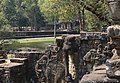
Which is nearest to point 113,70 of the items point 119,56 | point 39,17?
point 119,56

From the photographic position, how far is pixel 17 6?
52.5 meters

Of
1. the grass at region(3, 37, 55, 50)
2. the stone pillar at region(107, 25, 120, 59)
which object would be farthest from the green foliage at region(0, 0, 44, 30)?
the stone pillar at region(107, 25, 120, 59)

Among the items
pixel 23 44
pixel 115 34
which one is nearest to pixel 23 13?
pixel 23 44

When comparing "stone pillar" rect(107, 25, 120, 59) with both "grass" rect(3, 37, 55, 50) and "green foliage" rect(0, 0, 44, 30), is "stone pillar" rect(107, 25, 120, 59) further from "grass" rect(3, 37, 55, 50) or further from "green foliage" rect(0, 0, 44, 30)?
"green foliage" rect(0, 0, 44, 30)

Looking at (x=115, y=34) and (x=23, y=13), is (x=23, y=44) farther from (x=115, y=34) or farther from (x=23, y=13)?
(x=115, y=34)

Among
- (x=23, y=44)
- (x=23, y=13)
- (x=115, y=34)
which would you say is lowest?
(x=23, y=44)

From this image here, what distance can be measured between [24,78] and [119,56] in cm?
825

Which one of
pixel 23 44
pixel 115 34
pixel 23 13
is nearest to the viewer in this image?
pixel 115 34

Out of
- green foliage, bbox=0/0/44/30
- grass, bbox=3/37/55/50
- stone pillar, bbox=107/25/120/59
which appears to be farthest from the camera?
green foliage, bbox=0/0/44/30

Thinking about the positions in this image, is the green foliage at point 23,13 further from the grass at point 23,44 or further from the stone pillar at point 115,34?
the stone pillar at point 115,34

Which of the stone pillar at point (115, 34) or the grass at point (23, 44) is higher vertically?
the stone pillar at point (115, 34)

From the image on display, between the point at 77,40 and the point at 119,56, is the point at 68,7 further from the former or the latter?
the point at 119,56

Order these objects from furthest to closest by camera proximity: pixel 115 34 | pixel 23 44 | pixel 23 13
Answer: pixel 23 13
pixel 23 44
pixel 115 34

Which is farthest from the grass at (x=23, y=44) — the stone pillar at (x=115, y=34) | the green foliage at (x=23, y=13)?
the stone pillar at (x=115, y=34)
